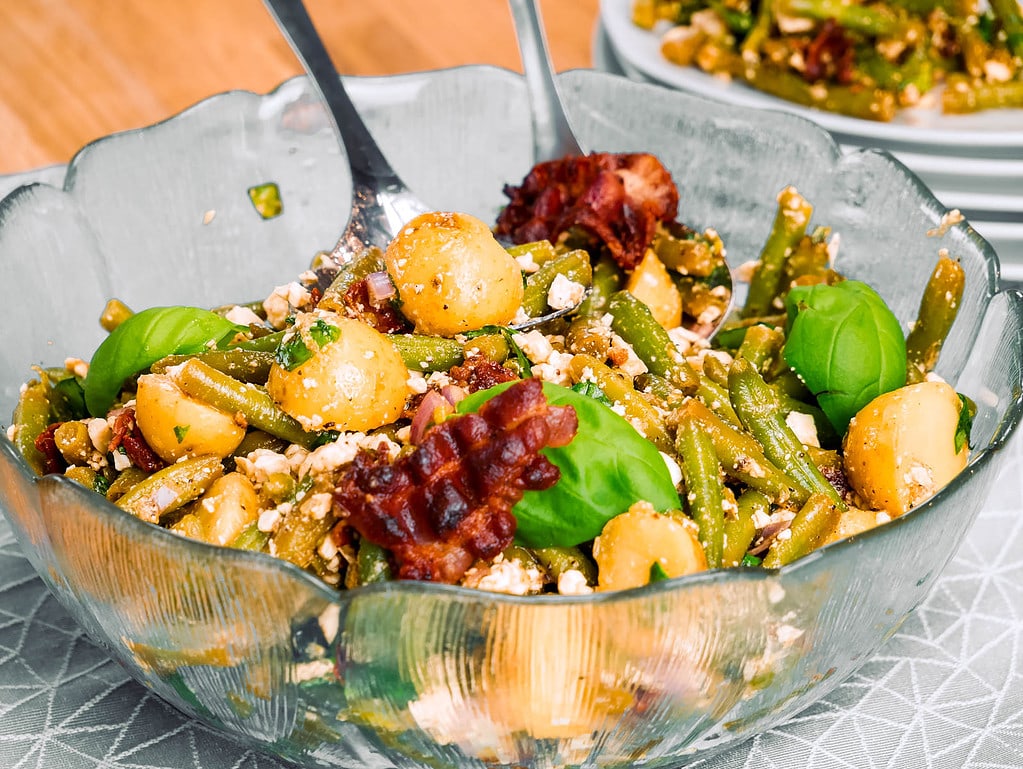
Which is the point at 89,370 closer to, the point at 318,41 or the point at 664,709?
the point at 318,41

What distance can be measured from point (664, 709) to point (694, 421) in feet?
1.24

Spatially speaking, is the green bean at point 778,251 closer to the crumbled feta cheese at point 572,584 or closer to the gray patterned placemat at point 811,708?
the gray patterned placemat at point 811,708

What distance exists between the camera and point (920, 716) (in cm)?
138

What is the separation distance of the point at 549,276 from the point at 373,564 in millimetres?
643

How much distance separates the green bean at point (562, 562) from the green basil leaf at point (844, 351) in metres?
0.49

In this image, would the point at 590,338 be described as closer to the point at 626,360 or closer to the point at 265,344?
the point at 626,360

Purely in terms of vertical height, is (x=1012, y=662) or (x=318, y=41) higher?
(x=318, y=41)

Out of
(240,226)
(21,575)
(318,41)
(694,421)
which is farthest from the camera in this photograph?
(240,226)

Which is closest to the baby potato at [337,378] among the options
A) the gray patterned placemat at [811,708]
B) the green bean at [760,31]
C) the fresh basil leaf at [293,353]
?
the fresh basil leaf at [293,353]

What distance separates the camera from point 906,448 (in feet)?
4.36

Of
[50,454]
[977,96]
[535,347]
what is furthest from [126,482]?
[977,96]

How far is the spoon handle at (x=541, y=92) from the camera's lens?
2.07 m

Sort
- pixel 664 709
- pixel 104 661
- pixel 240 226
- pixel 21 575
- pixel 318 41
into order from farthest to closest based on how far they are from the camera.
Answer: pixel 240 226, pixel 318 41, pixel 21 575, pixel 104 661, pixel 664 709

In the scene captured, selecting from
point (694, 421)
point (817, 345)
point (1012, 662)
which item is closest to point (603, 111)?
point (817, 345)
